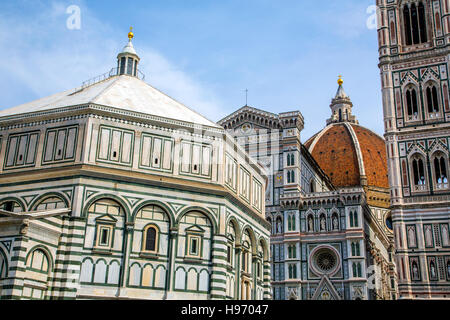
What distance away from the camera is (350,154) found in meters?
86.2

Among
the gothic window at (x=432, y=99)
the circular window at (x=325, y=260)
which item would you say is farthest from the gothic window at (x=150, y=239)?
the gothic window at (x=432, y=99)

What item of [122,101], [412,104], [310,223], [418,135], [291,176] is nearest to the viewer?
[122,101]

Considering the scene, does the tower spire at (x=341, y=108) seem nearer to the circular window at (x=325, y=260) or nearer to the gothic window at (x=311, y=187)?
the gothic window at (x=311, y=187)

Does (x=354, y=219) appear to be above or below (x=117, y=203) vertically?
above

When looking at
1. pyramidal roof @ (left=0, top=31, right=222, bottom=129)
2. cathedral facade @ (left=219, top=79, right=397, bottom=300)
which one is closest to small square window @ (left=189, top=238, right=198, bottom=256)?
pyramidal roof @ (left=0, top=31, right=222, bottom=129)

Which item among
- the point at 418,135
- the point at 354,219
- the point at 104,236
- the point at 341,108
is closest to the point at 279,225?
the point at 354,219

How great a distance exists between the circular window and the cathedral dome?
1521 inches

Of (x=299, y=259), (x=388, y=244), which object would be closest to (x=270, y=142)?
(x=299, y=259)

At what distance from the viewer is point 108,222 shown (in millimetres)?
19625

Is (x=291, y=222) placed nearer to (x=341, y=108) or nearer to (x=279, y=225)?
(x=279, y=225)

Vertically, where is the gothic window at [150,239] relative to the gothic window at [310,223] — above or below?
below

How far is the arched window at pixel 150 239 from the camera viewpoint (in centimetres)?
1995

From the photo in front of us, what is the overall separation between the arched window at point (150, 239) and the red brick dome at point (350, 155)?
215 feet

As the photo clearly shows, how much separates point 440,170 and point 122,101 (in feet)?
93.5
